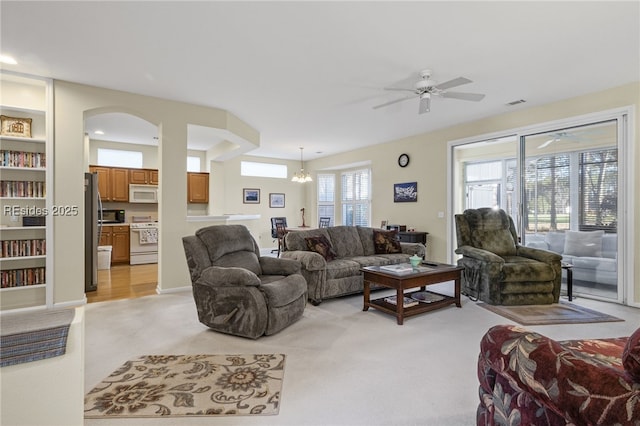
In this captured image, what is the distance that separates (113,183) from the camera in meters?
6.86

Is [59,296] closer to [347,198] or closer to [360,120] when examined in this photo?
[360,120]

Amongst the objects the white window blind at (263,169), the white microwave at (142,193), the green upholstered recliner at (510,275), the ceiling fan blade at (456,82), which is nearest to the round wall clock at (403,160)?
the green upholstered recliner at (510,275)

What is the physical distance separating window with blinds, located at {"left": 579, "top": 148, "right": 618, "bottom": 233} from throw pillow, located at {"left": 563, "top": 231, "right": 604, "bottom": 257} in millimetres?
84

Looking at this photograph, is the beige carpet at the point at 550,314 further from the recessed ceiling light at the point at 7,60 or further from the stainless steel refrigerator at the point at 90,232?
the recessed ceiling light at the point at 7,60

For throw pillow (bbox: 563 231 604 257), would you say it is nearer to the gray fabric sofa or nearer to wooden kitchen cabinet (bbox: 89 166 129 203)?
the gray fabric sofa

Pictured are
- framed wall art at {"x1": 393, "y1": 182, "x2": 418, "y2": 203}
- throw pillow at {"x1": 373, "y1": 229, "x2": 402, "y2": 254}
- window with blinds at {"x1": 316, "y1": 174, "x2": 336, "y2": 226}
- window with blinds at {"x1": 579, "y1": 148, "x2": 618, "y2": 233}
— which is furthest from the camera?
window with blinds at {"x1": 316, "y1": 174, "x2": 336, "y2": 226}

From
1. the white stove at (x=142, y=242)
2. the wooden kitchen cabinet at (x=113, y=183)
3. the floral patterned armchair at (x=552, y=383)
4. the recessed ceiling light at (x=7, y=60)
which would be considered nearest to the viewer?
the floral patterned armchair at (x=552, y=383)

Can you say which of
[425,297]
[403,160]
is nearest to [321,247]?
[425,297]

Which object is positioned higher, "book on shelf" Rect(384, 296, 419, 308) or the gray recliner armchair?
the gray recliner armchair

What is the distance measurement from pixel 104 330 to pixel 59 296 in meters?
1.24

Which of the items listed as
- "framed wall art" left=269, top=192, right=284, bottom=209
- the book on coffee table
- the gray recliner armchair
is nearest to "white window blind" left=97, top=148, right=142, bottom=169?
"framed wall art" left=269, top=192, right=284, bottom=209

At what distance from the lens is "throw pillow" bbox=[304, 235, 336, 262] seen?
422cm

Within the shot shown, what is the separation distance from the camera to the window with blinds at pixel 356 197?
8688 millimetres

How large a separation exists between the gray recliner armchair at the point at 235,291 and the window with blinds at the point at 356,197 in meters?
5.47
